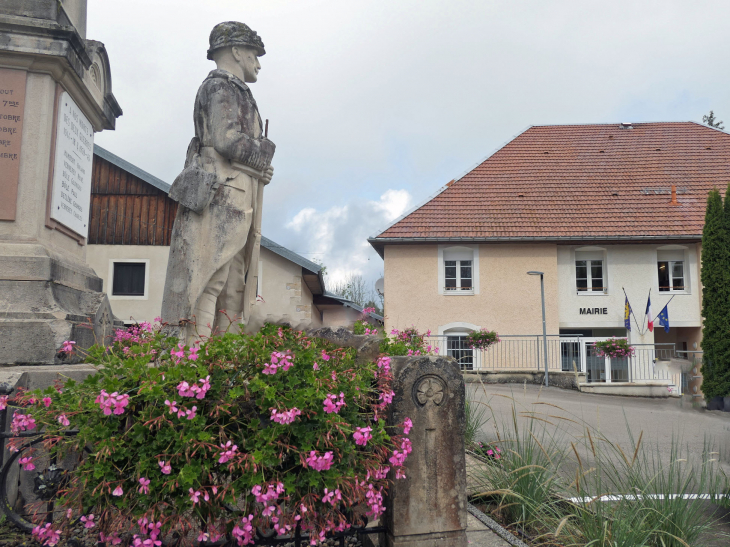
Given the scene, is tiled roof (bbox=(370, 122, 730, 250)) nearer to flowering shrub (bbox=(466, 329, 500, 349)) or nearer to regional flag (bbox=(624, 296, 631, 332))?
regional flag (bbox=(624, 296, 631, 332))

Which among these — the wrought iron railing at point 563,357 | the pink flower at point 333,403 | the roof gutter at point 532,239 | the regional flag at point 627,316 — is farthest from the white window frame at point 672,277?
the pink flower at point 333,403

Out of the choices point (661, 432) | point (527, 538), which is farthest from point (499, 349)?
point (527, 538)

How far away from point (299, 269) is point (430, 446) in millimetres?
15320

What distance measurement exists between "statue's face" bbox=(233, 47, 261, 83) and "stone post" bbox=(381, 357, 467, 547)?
3.14m

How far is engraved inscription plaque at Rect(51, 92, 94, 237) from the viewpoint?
4598 mm

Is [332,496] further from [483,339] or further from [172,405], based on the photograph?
[483,339]

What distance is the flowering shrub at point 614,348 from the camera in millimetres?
17266

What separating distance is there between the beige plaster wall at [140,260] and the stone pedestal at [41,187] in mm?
13209

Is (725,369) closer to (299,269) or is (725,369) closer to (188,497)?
(299,269)

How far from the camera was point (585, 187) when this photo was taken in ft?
68.9

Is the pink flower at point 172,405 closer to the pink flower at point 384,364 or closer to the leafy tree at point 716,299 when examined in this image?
the pink flower at point 384,364

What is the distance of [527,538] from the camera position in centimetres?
312

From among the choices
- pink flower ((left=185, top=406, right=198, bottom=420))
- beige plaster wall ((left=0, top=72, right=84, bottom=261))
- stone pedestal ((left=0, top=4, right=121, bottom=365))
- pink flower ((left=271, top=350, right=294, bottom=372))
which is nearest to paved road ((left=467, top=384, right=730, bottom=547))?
pink flower ((left=271, top=350, right=294, bottom=372))

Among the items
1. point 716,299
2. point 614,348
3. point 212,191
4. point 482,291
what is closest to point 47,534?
point 212,191
